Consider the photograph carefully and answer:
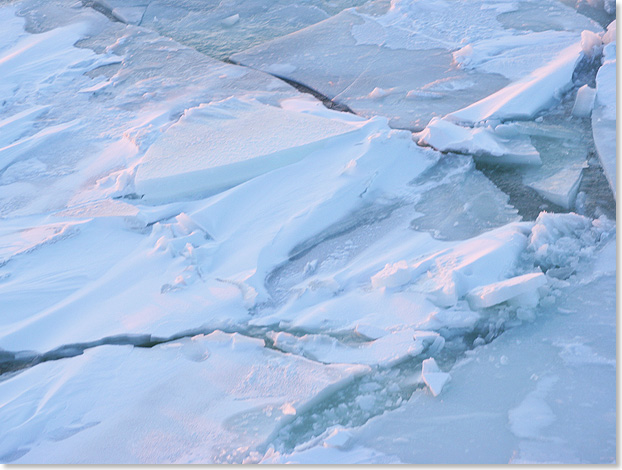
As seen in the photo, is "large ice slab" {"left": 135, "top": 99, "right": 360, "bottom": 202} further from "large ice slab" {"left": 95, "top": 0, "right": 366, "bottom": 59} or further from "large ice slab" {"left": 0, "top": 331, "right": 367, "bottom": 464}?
"large ice slab" {"left": 95, "top": 0, "right": 366, "bottom": 59}

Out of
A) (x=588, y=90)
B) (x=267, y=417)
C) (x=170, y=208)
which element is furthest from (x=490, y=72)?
(x=267, y=417)

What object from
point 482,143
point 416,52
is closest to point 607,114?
point 482,143

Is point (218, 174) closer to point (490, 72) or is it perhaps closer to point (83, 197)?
point (83, 197)

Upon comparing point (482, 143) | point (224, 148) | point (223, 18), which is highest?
point (223, 18)

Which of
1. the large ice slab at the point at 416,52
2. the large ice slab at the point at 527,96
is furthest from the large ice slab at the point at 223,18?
the large ice slab at the point at 527,96

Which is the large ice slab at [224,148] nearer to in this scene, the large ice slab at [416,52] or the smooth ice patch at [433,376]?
the large ice slab at [416,52]

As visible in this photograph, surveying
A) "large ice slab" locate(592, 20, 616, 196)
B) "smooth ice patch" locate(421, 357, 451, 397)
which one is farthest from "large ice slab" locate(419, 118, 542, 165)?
"smooth ice patch" locate(421, 357, 451, 397)

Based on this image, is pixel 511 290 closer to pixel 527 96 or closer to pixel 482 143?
pixel 482 143
